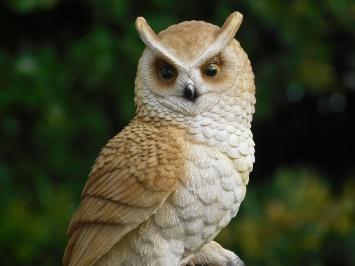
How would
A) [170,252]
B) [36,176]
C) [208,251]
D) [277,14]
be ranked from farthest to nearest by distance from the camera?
1. [36,176]
2. [277,14]
3. [208,251]
4. [170,252]

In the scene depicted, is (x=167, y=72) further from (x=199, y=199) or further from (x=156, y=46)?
(x=199, y=199)

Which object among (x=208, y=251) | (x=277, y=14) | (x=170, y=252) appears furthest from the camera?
(x=277, y=14)

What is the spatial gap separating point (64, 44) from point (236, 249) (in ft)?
3.77

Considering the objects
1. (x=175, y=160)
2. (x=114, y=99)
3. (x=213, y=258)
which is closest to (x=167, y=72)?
(x=175, y=160)

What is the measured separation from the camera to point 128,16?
13.0ft

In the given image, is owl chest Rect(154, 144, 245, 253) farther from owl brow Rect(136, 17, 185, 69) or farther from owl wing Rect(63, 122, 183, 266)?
owl brow Rect(136, 17, 185, 69)

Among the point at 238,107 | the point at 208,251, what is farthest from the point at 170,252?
the point at 238,107

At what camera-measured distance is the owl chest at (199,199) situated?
2.01 meters

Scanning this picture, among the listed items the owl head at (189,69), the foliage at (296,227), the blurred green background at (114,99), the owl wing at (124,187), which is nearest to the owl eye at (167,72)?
the owl head at (189,69)

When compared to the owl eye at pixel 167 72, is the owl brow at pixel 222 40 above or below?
above

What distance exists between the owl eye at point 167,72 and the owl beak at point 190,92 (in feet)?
0.15

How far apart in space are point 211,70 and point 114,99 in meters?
2.09

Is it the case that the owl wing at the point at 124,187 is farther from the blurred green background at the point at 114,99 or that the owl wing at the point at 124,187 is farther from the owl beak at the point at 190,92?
the blurred green background at the point at 114,99

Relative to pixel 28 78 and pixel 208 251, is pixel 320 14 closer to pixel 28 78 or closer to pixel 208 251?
pixel 28 78
